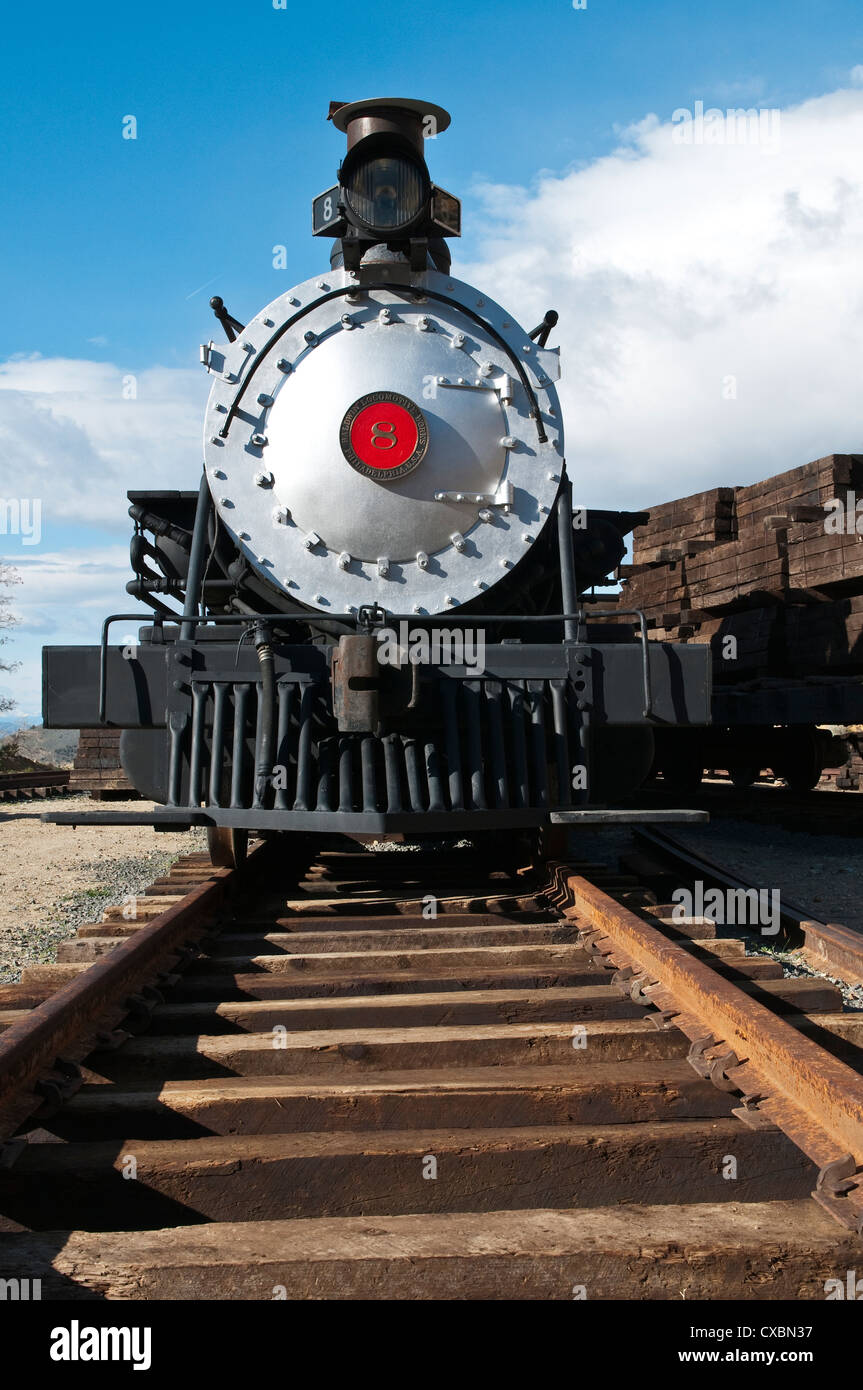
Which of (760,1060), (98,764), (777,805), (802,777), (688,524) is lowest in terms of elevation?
(760,1060)

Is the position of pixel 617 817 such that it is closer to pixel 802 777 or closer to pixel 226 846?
pixel 226 846

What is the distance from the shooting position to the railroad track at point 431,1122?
5.61 feet

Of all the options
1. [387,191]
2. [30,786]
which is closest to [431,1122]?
[387,191]

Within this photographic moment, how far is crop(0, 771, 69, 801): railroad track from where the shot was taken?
48.3 feet

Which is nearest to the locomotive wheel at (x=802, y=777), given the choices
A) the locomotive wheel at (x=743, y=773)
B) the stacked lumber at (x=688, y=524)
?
the locomotive wheel at (x=743, y=773)

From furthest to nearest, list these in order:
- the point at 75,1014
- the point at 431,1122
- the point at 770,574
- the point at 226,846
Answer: the point at 770,574
the point at 226,846
the point at 75,1014
the point at 431,1122

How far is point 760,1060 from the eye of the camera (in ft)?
7.88

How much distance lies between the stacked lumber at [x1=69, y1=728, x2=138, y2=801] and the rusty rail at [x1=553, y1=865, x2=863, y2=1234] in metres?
10.6

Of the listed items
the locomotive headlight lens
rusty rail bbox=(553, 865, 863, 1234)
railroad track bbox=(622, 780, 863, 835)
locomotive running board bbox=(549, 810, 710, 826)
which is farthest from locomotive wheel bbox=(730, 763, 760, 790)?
rusty rail bbox=(553, 865, 863, 1234)

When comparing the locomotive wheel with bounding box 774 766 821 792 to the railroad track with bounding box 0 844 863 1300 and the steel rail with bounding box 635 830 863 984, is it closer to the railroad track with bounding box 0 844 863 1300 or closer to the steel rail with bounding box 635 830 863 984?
the steel rail with bounding box 635 830 863 984

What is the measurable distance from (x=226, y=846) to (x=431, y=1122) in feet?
9.16

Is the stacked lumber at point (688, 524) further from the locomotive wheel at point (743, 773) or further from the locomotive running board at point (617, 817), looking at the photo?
the locomotive running board at point (617, 817)

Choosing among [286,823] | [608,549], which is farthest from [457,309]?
[286,823]
